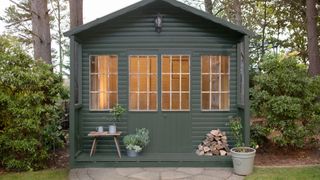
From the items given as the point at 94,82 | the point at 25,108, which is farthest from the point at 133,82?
the point at 25,108

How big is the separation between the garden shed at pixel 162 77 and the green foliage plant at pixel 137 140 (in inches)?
8.7

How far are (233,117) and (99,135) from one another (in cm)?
269

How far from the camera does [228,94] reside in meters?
7.17

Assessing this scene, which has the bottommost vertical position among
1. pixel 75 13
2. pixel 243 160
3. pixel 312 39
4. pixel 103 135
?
pixel 243 160

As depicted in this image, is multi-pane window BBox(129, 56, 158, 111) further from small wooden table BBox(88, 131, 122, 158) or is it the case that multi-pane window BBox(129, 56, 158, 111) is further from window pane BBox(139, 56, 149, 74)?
small wooden table BBox(88, 131, 122, 158)

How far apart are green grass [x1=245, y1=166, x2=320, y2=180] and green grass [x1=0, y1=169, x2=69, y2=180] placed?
10.3ft

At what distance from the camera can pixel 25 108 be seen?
621 centimetres

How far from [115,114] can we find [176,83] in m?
1.38

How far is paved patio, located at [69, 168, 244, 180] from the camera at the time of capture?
19.3 ft

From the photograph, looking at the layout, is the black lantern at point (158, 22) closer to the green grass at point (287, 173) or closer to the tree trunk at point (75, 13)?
the green grass at point (287, 173)

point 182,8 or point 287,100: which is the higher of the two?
point 182,8

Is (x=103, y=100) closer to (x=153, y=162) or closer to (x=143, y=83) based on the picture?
(x=143, y=83)

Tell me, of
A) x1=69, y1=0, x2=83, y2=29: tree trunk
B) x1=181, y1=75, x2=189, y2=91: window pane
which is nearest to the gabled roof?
x1=181, y1=75, x2=189, y2=91: window pane

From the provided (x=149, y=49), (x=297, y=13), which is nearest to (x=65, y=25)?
(x=297, y=13)
